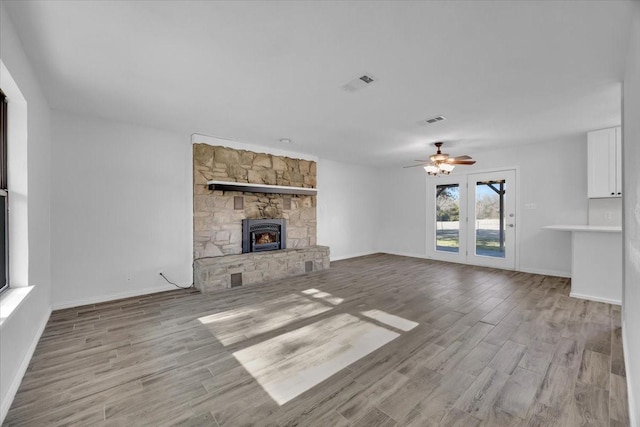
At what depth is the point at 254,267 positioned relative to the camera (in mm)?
4914

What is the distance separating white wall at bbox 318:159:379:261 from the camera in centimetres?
709

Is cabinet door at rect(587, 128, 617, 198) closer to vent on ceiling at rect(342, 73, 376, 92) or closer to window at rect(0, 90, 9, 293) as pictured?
vent on ceiling at rect(342, 73, 376, 92)

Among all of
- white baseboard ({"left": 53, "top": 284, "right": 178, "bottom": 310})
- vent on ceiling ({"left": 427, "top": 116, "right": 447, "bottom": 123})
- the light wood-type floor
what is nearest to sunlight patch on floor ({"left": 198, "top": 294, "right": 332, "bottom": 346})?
the light wood-type floor

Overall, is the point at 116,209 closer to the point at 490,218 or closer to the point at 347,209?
the point at 347,209

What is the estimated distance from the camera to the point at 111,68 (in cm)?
261

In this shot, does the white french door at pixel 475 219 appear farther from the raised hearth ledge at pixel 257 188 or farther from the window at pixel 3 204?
the window at pixel 3 204

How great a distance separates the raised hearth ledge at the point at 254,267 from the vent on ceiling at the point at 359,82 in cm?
321

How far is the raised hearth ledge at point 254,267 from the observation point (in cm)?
443

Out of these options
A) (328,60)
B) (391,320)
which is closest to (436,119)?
(328,60)

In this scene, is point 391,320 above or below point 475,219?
below

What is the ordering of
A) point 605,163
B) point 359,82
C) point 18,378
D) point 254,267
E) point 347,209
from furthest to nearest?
point 347,209 → point 254,267 → point 605,163 → point 359,82 → point 18,378

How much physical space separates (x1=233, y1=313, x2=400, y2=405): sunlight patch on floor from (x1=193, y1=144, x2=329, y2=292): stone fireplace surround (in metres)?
2.09

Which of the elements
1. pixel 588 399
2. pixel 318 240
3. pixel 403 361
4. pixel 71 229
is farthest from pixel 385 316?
pixel 71 229

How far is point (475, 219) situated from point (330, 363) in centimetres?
547
